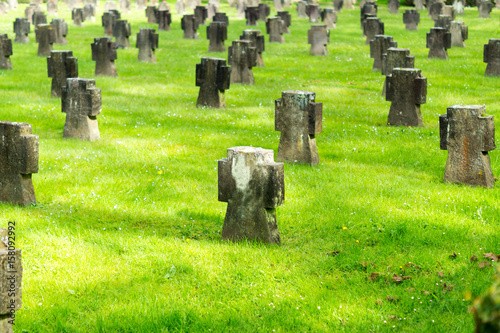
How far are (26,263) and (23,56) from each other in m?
18.5

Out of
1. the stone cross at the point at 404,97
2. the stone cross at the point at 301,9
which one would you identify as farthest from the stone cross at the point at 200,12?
the stone cross at the point at 404,97

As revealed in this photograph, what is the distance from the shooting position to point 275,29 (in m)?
28.4

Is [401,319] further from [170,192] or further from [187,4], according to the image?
[187,4]

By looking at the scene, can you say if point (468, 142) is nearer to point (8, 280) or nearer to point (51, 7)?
point (8, 280)

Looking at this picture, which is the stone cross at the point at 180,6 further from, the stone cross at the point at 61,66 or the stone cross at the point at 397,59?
the stone cross at the point at 397,59

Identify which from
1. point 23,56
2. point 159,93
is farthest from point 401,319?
point 23,56

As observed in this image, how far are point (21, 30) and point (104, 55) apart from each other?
9.47m

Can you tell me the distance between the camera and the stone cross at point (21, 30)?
26812 millimetres

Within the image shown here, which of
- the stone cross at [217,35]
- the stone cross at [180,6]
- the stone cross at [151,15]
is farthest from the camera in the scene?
the stone cross at [180,6]

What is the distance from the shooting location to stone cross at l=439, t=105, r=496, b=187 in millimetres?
8805

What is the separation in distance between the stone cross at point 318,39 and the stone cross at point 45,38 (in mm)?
9147

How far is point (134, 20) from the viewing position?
37.8 m

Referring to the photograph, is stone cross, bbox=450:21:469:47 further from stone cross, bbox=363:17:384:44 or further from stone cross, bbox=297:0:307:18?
stone cross, bbox=297:0:307:18

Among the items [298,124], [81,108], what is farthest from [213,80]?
[298,124]
